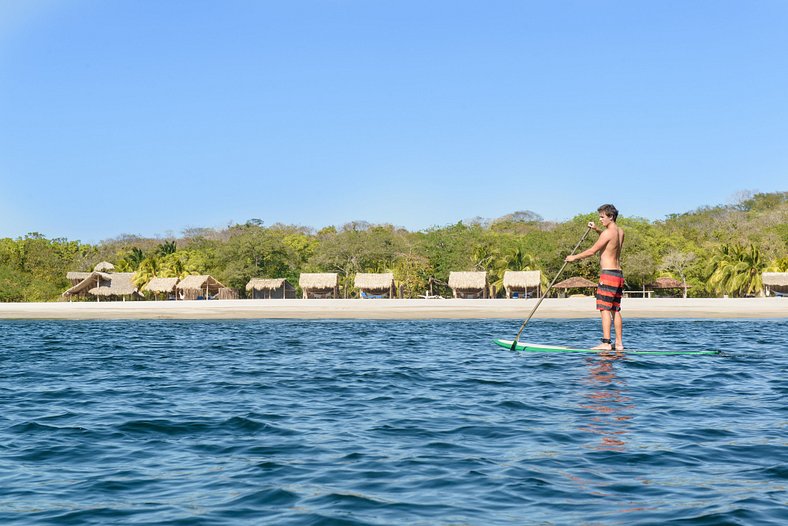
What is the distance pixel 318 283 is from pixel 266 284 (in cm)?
435

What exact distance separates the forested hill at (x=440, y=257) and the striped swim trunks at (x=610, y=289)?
153 ft

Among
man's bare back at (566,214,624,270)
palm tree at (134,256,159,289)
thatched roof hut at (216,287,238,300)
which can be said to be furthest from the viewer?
palm tree at (134,256,159,289)

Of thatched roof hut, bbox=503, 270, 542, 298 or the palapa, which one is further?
the palapa

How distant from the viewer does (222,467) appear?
5406mm

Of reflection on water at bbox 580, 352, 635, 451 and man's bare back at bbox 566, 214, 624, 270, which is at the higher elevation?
man's bare back at bbox 566, 214, 624, 270

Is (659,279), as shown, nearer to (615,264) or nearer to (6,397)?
(615,264)

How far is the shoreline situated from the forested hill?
17752 mm

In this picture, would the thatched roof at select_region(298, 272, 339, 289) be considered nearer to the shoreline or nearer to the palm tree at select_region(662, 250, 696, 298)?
the shoreline

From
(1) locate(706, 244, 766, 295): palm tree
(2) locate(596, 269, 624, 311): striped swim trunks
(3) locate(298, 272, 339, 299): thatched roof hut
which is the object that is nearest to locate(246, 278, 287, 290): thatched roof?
(3) locate(298, 272, 339, 299): thatched roof hut

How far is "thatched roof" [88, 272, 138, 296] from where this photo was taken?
6494cm

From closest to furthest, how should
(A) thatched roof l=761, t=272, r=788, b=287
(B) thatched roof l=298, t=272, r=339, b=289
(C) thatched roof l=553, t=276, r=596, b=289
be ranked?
(A) thatched roof l=761, t=272, r=788, b=287 → (C) thatched roof l=553, t=276, r=596, b=289 → (B) thatched roof l=298, t=272, r=339, b=289

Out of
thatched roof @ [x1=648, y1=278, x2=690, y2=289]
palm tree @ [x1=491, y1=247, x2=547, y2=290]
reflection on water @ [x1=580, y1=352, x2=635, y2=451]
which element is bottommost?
reflection on water @ [x1=580, y1=352, x2=635, y2=451]

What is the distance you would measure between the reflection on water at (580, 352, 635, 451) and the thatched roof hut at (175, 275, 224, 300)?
54163mm

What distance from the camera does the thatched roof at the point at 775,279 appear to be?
171 ft
